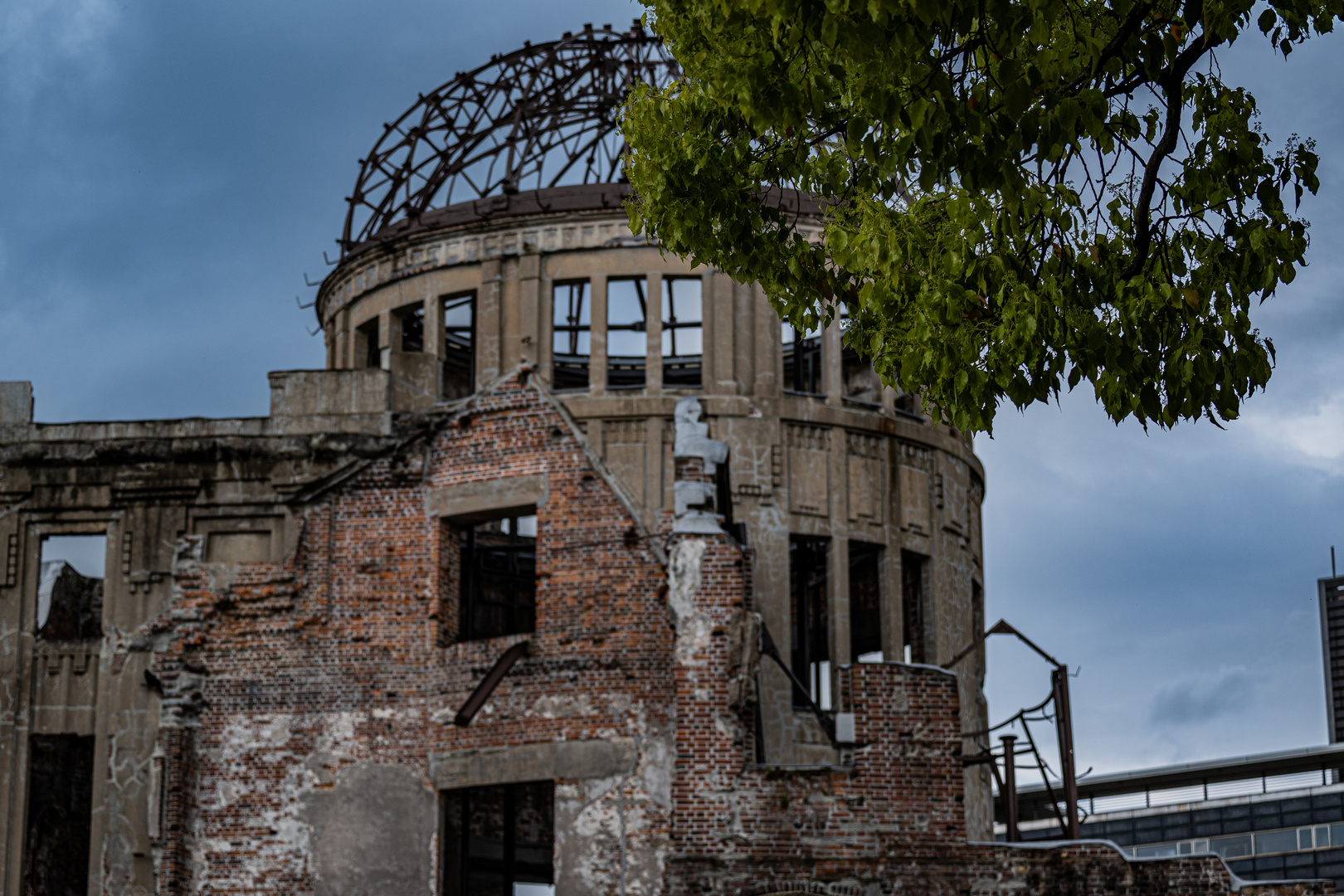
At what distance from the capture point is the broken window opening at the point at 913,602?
96.1 ft

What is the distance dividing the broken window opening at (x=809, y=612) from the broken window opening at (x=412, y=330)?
7767 millimetres

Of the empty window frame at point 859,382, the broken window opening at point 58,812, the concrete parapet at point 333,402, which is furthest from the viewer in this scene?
the empty window frame at point 859,382

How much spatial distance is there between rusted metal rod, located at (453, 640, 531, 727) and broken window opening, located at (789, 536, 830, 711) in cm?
986

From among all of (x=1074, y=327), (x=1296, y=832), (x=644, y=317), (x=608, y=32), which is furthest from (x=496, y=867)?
(x=1296, y=832)

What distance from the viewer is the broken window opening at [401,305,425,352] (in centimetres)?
3127

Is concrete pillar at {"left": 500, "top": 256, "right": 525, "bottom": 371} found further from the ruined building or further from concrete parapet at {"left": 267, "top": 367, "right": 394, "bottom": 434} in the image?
concrete parapet at {"left": 267, "top": 367, "right": 394, "bottom": 434}

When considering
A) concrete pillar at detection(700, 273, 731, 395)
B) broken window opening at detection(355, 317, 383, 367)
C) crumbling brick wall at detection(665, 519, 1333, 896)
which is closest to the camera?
crumbling brick wall at detection(665, 519, 1333, 896)

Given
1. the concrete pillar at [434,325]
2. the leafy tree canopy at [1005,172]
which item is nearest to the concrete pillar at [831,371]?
the concrete pillar at [434,325]

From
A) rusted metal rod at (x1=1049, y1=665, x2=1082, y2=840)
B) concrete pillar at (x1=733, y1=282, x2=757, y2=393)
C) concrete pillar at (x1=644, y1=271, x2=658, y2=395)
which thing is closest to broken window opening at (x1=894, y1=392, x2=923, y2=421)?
concrete pillar at (x1=733, y1=282, x2=757, y2=393)

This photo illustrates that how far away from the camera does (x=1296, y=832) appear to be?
40.4 m

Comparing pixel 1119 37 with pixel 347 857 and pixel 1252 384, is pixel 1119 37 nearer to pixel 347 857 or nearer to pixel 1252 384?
pixel 1252 384

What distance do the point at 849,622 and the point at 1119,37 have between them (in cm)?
1949

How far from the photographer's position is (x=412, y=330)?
31.7 meters

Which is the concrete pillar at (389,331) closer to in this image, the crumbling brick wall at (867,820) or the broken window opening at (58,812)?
the broken window opening at (58,812)
